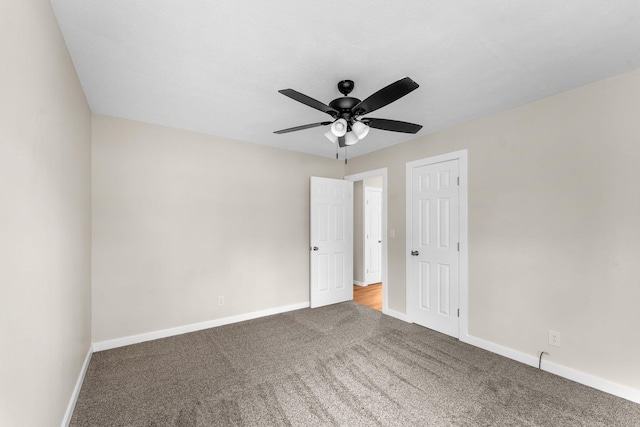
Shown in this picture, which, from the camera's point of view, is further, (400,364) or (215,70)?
(400,364)

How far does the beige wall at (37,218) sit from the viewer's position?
1040mm

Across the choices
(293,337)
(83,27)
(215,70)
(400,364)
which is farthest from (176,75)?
(400,364)

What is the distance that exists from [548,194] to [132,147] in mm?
4193

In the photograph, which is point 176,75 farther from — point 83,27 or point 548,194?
point 548,194

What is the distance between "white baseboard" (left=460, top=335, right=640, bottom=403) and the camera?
2.13 meters

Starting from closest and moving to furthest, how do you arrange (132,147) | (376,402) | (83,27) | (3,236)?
(3,236)
(83,27)
(376,402)
(132,147)

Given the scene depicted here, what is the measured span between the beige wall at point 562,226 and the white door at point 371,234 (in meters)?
2.80

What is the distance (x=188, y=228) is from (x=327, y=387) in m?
2.35

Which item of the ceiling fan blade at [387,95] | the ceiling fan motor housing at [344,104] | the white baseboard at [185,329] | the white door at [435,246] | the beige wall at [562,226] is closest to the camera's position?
the ceiling fan blade at [387,95]

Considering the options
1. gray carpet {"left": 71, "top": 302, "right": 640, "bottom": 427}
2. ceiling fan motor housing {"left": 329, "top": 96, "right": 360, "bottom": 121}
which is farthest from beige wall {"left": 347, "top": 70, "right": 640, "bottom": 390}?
ceiling fan motor housing {"left": 329, "top": 96, "right": 360, "bottom": 121}

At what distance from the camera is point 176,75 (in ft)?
7.11

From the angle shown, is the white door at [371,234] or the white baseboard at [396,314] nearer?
the white baseboard at [396,314]

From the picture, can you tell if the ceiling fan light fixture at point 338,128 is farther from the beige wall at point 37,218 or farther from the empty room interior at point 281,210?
the beige wall at point 37,218

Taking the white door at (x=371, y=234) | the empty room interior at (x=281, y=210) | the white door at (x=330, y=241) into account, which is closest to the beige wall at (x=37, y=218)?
the empty room interior at (x=281, y=210)
